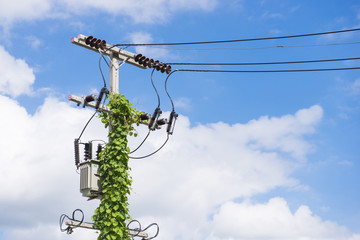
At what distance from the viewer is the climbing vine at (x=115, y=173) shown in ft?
51.9

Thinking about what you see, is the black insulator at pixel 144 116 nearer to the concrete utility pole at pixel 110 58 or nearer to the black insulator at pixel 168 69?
the concrete utility pole at pixel 110 58

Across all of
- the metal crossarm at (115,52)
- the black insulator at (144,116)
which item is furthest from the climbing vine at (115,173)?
the metal crossarm at (115,52)

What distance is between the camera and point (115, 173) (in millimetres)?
16156

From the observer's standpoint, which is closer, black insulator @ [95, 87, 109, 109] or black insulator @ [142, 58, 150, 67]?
black insulator @ [95, 87, 109, 109]

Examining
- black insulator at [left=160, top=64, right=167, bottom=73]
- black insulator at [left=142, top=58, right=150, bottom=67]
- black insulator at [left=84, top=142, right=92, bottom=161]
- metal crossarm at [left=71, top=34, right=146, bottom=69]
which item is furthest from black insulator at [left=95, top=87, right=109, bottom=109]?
black insulator at [left=160, top=64, right=167, bottom=73]

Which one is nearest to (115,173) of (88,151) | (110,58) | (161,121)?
(88,151)

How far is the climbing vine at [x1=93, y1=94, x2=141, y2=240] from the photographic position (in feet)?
51.9

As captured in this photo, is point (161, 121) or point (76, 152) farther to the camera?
point (161, 121)

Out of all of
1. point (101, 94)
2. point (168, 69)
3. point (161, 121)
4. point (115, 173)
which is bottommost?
point (115, 173)

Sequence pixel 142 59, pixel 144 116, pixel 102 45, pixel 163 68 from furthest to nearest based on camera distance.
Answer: pixel 163 68
pixel 142 59
pixel 144 116
pixel 102 45

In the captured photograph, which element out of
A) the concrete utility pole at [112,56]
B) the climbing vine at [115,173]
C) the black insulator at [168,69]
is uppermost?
the black insulator at [168,69]

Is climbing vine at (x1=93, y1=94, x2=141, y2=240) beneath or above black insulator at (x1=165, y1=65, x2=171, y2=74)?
beneath

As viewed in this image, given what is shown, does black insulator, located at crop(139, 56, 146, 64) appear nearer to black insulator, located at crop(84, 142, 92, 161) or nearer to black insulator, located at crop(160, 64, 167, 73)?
black insulator, located at crop(160, 64, 167, 73)

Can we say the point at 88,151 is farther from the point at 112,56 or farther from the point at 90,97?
the point at 112,56
